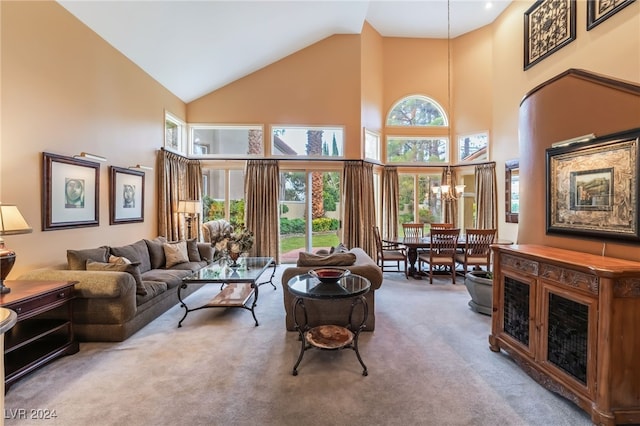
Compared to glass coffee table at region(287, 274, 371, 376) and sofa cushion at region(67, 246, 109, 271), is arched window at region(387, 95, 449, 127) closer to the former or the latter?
glass coffee table at region(287, 274, 371, 376)

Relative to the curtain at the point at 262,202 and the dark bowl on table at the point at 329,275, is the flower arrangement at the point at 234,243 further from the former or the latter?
the curtain at the point at 262,202

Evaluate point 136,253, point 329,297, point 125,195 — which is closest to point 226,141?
point 125,195

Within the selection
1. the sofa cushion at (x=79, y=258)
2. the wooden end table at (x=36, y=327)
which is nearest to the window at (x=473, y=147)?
the sofa cushion at (x=79, y=258)

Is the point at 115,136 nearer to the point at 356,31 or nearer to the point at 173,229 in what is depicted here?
the point at 173,229

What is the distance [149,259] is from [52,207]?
1517mm

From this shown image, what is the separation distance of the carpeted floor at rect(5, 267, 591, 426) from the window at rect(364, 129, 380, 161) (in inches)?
181

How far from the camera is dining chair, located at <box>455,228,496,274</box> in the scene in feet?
17.1

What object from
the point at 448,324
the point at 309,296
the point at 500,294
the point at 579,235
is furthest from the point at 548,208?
the point at 309,296

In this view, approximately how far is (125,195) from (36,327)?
2344 millimetres

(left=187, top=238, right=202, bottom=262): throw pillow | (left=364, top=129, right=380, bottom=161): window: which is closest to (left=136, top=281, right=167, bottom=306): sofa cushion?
Result: (left=187, top=238, right=202, bottom=262): throw pillow

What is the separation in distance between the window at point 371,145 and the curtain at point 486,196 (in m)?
2.43

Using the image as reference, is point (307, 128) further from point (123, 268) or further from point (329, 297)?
point (329, 297)

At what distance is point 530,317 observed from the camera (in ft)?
7.95

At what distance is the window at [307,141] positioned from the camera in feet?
22.3
